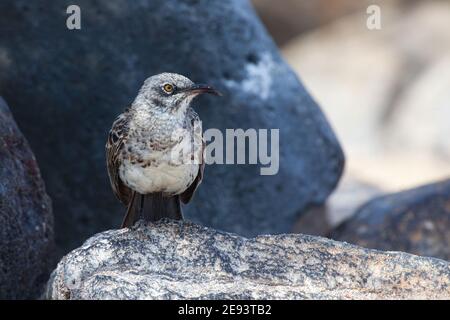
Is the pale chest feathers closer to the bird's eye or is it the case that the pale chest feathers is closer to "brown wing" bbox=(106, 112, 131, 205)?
"brown wing" bbox=(106, 112, 131, 205)

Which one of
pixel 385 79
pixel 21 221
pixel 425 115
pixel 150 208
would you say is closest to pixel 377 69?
pixel 385 79

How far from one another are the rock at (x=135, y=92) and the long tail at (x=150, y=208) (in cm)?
181

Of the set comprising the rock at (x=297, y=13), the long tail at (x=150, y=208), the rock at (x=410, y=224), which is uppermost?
the rock at (x=297, y=13)

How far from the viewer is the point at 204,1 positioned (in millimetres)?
8453

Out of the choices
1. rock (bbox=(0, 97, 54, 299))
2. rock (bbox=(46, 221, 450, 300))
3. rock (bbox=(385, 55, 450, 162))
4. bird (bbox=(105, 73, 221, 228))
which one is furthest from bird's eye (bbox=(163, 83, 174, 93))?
rock (bbox=(385, 55, 450, 162))

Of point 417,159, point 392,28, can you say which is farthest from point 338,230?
point 392,28

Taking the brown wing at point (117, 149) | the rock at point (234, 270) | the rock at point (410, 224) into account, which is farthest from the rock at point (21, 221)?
the rock at point (410, 224)

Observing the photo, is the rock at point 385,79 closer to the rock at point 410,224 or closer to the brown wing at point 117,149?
the rock at point 410,224

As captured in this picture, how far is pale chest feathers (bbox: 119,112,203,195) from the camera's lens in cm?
606

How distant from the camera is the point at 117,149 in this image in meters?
6.34

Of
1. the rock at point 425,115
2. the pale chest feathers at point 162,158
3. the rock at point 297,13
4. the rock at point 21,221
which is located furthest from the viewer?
the rock at point 297,13

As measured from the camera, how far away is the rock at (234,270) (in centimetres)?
514

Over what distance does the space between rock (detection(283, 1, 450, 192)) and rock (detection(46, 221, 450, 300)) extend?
10.9 metres

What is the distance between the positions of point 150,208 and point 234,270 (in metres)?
1.19
